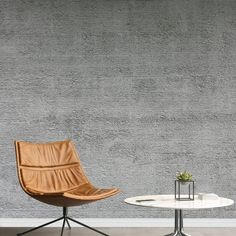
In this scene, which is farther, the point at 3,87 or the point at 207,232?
the point at 3,87

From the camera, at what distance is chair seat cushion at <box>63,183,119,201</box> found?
419 cm

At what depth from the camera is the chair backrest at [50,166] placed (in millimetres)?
4715

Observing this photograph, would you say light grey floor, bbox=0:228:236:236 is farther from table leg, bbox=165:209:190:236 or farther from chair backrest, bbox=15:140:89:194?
table leg, bbox=165:209:190:236

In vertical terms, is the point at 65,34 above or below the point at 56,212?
above

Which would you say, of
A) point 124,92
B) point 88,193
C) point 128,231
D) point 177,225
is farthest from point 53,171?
point 177,225

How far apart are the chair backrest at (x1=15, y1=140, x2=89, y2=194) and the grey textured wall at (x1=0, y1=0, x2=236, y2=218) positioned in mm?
293

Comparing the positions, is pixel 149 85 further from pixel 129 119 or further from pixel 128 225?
pixel 128 225

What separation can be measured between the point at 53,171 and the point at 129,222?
903 mm

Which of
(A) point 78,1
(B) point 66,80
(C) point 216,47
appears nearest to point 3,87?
(B) point 66,80

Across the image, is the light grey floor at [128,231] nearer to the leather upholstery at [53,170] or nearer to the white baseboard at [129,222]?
the white baseboard at [129,222]

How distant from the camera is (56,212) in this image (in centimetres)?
525

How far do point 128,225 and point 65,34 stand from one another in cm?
190

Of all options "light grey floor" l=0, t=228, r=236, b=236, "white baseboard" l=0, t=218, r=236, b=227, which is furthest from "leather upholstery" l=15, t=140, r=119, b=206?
"white baseboard" l=0, t=218, r=236, b=227

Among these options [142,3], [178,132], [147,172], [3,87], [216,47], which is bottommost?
[147,172]
